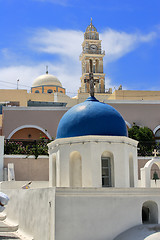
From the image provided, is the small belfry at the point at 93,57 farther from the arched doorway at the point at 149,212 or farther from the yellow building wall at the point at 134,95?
the arched doorway at the point at 149,212

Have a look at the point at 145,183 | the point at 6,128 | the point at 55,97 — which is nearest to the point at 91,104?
the point at 145,183

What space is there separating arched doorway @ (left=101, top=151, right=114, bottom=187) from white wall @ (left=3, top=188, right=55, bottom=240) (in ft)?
6.98

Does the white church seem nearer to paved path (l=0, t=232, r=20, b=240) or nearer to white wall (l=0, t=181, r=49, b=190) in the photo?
paved path (l=0, t=232, r=20, b=240)

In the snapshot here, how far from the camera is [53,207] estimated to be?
969cm

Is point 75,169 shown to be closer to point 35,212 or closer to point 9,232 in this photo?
point 35,212

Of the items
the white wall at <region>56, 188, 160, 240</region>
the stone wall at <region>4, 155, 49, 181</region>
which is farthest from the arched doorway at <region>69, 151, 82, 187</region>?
the stone wall at <region>4, 155, 49, 181</region>

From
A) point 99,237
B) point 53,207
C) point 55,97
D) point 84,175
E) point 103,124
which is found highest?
point 55,97

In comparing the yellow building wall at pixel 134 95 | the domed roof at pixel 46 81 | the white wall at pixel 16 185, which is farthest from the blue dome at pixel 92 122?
the domed roof at pixel 46 81

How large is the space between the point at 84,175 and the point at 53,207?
1.91m

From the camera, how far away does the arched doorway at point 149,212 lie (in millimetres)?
10938

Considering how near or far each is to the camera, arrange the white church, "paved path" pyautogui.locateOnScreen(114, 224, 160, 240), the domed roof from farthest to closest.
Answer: the domed roof, the white church, "paved path" pyautogui.locateOnScreen(114, 224, 160, 240)

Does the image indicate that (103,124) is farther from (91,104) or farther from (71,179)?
(71,179)

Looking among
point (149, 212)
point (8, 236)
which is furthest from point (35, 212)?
point (149, 212)

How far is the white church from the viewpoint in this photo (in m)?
9.88
